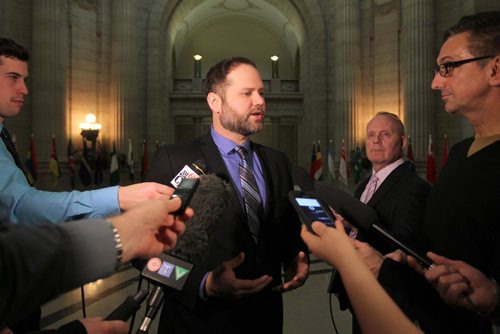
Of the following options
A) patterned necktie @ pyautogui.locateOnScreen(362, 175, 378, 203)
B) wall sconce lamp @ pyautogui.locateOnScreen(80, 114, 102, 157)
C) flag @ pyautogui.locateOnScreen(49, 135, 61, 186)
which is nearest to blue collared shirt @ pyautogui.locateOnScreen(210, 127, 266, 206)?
patterned necktie @ pyautogui.locateOnScreen(362, 175, 378, 203)

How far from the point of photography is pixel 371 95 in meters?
15.7

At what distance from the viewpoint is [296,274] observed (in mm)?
2225

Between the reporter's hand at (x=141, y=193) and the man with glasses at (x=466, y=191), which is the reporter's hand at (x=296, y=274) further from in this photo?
the reporter's hand at (x=141, y=193)

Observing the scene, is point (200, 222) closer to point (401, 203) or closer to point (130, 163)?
point (401, 203)

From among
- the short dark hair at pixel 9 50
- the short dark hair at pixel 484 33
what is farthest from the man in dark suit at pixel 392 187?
the short dark hair at pixel 9 50

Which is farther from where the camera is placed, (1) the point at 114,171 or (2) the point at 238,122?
(1) the point at 114,171

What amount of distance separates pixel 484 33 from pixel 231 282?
1.43 meters

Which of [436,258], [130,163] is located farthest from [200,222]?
[130,163]

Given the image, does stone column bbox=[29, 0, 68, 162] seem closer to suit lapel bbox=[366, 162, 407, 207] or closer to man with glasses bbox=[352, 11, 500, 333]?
suit lapel bbox=[366, 162, 407, 207]

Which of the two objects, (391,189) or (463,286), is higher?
(391,189)

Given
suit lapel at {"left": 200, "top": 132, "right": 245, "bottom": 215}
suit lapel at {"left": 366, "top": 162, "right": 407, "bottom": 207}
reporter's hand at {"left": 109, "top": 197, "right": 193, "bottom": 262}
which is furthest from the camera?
suit lapel at {"left": 366, "top": 162, "right": 407, "bottom": 207}

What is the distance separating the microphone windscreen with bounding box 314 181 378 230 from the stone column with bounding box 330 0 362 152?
14166mm

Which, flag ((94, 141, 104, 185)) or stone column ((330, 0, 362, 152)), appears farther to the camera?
stone column ((330, 0, 362, 152))

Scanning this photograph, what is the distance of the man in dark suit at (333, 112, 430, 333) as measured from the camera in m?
2.65
